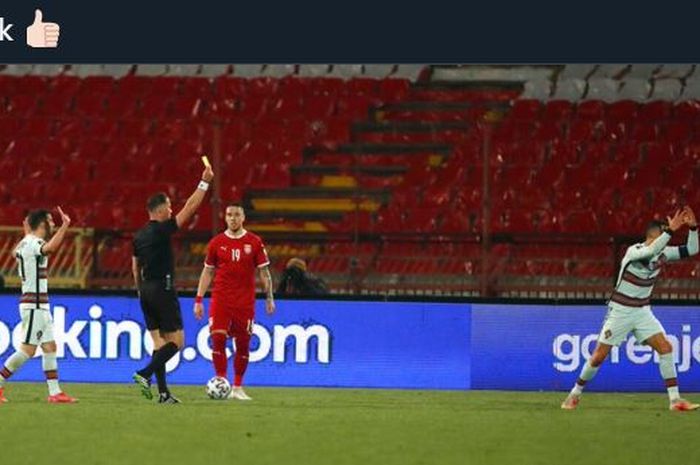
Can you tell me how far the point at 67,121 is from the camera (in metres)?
27.7

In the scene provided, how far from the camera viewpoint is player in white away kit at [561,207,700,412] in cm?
1541

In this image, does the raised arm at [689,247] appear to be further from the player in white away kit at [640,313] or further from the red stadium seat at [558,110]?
the red stadium seat at [558,110]

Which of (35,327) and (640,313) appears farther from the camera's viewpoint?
(640,313)

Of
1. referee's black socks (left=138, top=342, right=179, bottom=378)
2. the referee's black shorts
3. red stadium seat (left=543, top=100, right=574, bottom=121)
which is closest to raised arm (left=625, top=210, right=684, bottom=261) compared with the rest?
the referee's black shorts

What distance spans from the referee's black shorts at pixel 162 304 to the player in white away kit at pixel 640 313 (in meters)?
3.85

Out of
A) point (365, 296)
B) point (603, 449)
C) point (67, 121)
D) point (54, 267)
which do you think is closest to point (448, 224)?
point (365, 296)

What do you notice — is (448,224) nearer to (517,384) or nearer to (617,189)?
(617,189)

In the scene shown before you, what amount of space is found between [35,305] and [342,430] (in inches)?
156

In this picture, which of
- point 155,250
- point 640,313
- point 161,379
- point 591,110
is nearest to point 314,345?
point 161,379

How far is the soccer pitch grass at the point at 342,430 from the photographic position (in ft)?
36.0

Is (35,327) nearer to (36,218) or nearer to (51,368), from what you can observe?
(51,368)

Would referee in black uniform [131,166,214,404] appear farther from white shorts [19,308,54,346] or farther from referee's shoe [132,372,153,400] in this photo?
white shorts [19,308,54,346]
